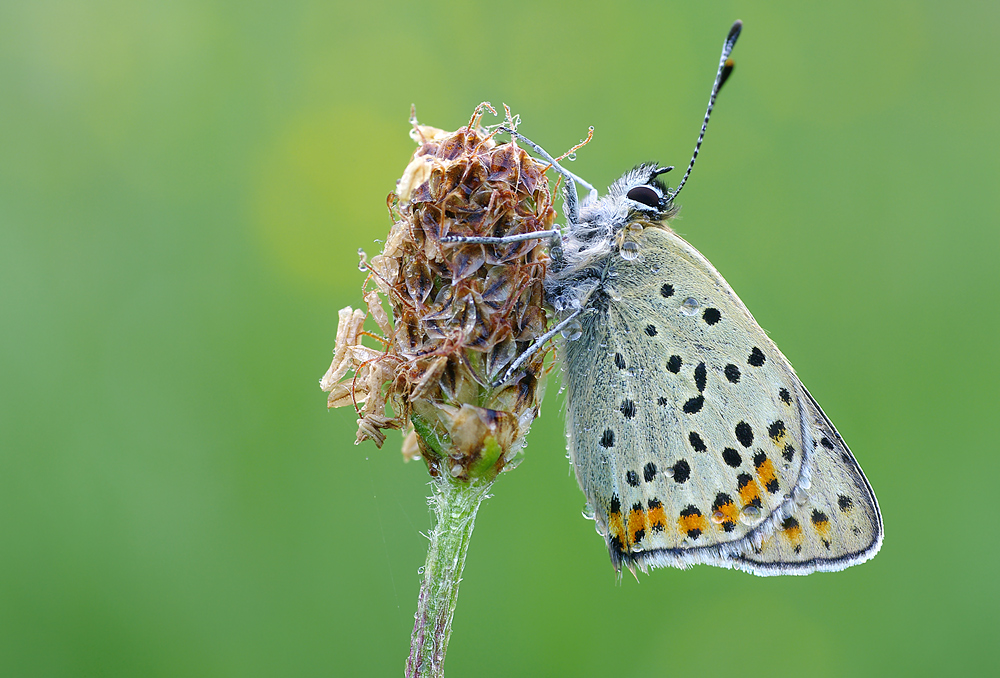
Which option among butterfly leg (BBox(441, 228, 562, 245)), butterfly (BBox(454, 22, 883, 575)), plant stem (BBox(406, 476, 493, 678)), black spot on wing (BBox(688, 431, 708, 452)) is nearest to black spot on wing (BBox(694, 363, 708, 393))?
butterfly (BBox(454, 22, 883, 575))

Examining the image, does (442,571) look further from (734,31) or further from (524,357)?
(734,31)

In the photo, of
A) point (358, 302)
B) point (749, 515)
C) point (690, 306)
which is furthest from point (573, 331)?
point (358, 302)

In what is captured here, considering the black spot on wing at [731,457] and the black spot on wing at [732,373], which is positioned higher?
the black spot on wing at [732,373]

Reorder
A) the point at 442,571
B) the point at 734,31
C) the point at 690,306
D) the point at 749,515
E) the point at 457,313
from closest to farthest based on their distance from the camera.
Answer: the point at 442,571, the point at 457,313, the point at 734,31, the point at 749,515, the point at 690,306

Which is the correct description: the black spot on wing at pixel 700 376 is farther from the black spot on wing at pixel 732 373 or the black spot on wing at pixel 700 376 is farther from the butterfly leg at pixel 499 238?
the butterfly leg at pixel 499 238

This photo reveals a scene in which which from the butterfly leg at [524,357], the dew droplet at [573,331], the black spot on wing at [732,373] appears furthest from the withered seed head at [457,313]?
the black spot on wing at [732,373]

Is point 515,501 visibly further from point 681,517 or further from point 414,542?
point 681,517

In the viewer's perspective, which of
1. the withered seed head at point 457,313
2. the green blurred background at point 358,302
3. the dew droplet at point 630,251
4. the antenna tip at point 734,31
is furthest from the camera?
the green blurred background at point 358,302
